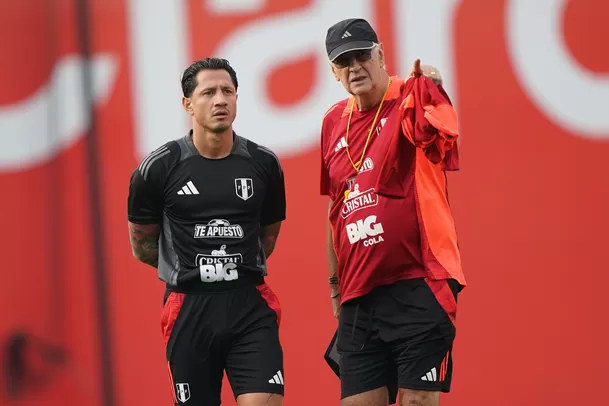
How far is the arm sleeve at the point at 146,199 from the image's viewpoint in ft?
12.8

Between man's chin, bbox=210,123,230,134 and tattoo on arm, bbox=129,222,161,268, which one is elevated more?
man's chin, bbox=210,123,230,134

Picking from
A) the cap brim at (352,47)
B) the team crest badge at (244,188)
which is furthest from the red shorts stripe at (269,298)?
the cap brim at (352,47)

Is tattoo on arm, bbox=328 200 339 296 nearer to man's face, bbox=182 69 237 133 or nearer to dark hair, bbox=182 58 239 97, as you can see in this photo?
man's face, bbox=182 69 237 133

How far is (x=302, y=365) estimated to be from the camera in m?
5.67

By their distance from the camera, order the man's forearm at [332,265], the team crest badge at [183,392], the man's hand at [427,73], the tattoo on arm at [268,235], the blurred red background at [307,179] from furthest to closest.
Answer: the blurred red background at [307,179] → the tattoo on arm at [268,235] → the man's forearm at [332,265] → the team crest badge at [183,392] → the man's hand at [427,73]

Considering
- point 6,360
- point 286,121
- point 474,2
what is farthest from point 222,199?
point 6,360

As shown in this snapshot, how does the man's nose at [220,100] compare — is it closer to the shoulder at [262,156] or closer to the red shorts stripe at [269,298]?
the shoulder at [262,156]

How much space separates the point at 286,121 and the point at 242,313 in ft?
6.55

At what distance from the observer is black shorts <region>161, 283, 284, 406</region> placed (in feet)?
12.5

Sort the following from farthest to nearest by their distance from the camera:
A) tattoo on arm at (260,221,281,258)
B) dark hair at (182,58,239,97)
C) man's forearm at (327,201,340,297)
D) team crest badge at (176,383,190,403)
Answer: tattoo on arm at (260,221,281,258)
man's forearm at (327,201,340,297)
dark hair at (182,58,239,97)
team crest badge at (176,383,190,403)

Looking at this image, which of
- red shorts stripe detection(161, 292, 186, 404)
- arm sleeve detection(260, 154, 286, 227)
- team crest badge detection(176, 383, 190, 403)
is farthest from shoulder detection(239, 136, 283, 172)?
team crest badge detection(176, 383, 190, 403)

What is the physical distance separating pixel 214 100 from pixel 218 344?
912mm

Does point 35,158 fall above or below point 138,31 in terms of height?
below

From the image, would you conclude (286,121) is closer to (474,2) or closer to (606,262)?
(474,2)
